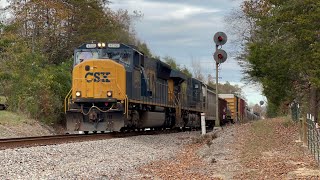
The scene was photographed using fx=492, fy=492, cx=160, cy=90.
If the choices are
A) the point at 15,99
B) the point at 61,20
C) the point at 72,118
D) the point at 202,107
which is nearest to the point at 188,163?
the point at 72,118

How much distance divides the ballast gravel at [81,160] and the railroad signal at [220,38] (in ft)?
24.9

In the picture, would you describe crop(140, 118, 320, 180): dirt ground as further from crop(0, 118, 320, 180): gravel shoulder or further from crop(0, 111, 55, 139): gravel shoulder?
crop(0, 111, 55, 139): gravel shoulder

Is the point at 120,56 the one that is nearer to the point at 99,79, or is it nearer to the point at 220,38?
the point at 99,79

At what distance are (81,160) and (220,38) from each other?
11930 millimetres

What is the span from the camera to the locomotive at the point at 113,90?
17.4 metres

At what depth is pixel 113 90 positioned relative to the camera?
17.9 meters

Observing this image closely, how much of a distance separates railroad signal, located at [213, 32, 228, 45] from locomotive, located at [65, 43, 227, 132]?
3.03 m

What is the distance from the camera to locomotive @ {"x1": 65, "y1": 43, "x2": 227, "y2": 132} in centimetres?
1736

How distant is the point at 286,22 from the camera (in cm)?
1909

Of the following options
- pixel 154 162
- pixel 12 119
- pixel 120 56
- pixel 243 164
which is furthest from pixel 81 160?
pixel 12 119

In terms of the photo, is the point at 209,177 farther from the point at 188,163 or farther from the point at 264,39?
the point at 264,39

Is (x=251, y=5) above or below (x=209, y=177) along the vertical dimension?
above

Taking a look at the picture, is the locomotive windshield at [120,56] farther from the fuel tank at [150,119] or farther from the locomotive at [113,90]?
the fuel tank at [150,119]

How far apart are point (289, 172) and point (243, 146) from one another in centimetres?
521
